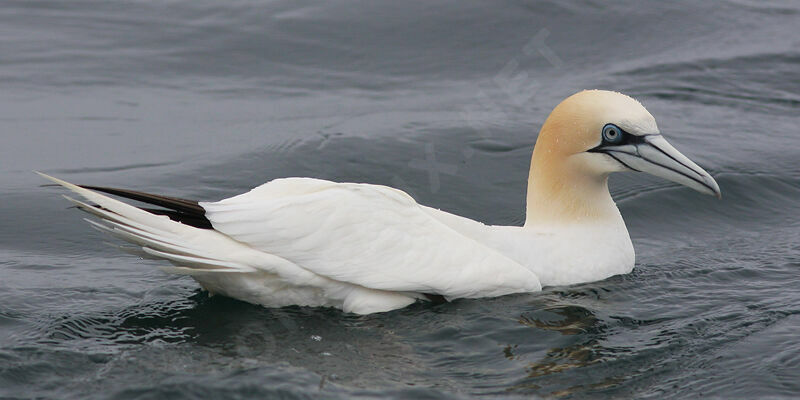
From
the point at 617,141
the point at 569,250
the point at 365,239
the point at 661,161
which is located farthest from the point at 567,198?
the point at 365,239

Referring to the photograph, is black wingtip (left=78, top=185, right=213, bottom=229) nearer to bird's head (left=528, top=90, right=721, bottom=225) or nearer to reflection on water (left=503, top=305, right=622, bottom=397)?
reflection on water (left=503, top=305, right=622, bottom=397)

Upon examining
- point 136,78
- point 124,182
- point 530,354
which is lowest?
point 530,354

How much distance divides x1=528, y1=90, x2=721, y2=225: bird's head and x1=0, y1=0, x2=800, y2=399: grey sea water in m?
0.81

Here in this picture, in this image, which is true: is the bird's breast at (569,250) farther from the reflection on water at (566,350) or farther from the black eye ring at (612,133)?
the black eye ring at (612,133)

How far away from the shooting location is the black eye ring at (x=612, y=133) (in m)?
8.51

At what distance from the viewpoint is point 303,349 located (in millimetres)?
7094

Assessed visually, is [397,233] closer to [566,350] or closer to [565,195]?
[566,350]

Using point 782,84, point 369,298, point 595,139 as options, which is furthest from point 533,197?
point 782,84

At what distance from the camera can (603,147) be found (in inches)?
338

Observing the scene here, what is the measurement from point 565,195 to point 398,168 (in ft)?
9.42

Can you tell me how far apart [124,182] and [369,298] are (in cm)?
413

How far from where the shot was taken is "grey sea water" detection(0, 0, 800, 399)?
22.6 ft

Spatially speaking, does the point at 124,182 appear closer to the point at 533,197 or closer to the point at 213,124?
the point at 213,124

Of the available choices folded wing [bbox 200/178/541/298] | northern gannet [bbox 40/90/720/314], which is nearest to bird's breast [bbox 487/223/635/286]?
northern gannet [bbox 40/90/720/314]
